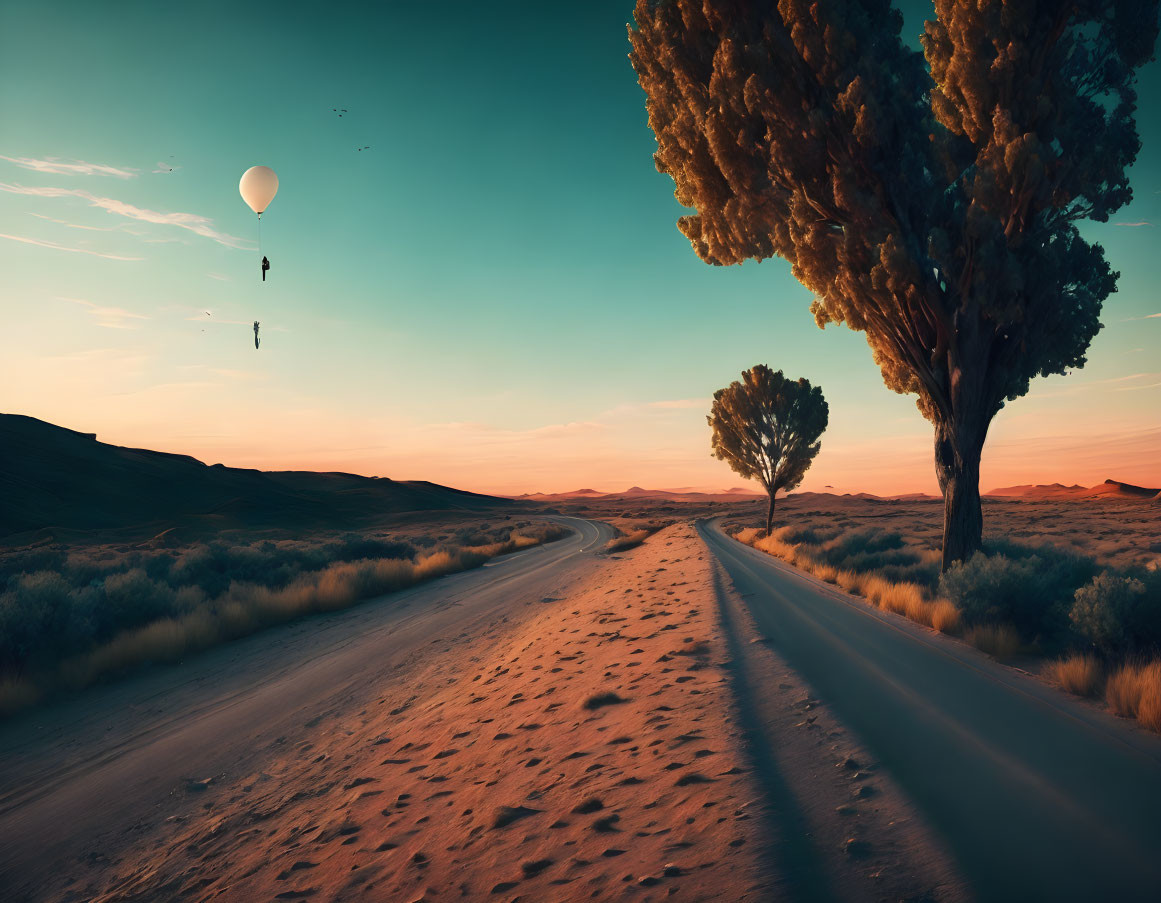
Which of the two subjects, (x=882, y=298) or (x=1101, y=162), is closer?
(x=1101, y=162)

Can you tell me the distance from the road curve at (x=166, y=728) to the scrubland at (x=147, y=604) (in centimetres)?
54

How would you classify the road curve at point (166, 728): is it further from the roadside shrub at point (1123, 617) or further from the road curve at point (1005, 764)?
the roadside shrub at point (1123, 617)

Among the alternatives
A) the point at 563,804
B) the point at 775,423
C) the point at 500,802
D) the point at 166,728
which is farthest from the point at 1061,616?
the point at 775,423

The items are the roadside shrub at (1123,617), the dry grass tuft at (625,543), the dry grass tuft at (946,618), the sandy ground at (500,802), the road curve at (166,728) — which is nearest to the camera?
the sandy ground at (500,802)

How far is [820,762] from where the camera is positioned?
4344 mm

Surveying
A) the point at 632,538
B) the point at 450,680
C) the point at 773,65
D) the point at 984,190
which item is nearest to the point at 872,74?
the point at 773,65

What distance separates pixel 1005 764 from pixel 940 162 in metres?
12.6

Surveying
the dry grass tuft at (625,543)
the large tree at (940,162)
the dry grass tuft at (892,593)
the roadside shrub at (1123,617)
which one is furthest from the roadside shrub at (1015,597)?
the dry grass tuft at (625,543)

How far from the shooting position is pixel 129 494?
79188 mm

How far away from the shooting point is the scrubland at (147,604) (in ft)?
33.1

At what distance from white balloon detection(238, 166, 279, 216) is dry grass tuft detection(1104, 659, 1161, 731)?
22163mm

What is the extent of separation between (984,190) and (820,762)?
11.7m

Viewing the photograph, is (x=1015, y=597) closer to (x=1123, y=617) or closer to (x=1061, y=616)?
(x=1061, y=616)

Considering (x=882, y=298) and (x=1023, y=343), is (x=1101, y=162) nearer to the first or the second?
(x=1023, y=343)
